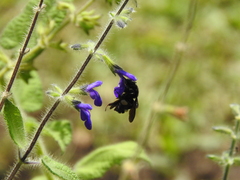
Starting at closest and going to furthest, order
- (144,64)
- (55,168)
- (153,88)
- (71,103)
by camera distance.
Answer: (55,168) → (71,103) → (153,88) → (144,64)

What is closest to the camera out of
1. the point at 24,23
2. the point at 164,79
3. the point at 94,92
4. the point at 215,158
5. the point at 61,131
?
the point at 94,92

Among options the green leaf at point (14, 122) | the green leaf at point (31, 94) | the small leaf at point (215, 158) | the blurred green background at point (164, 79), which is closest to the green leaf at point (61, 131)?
the green leaf at point (31, 94)

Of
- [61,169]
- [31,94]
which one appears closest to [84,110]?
[61,169]

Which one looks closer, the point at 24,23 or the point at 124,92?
the point at 124,92

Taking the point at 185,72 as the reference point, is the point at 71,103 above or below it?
below

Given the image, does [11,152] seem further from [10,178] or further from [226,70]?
[10,178]

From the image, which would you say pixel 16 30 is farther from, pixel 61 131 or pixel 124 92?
pixel 124 92

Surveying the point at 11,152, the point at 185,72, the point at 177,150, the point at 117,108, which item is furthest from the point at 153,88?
the point at 117,108

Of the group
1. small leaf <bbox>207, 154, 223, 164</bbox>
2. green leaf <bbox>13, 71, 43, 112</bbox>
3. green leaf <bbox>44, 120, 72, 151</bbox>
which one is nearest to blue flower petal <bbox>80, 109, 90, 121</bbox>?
green leaf <bbox>44, 120, 72, 151</bbox>
